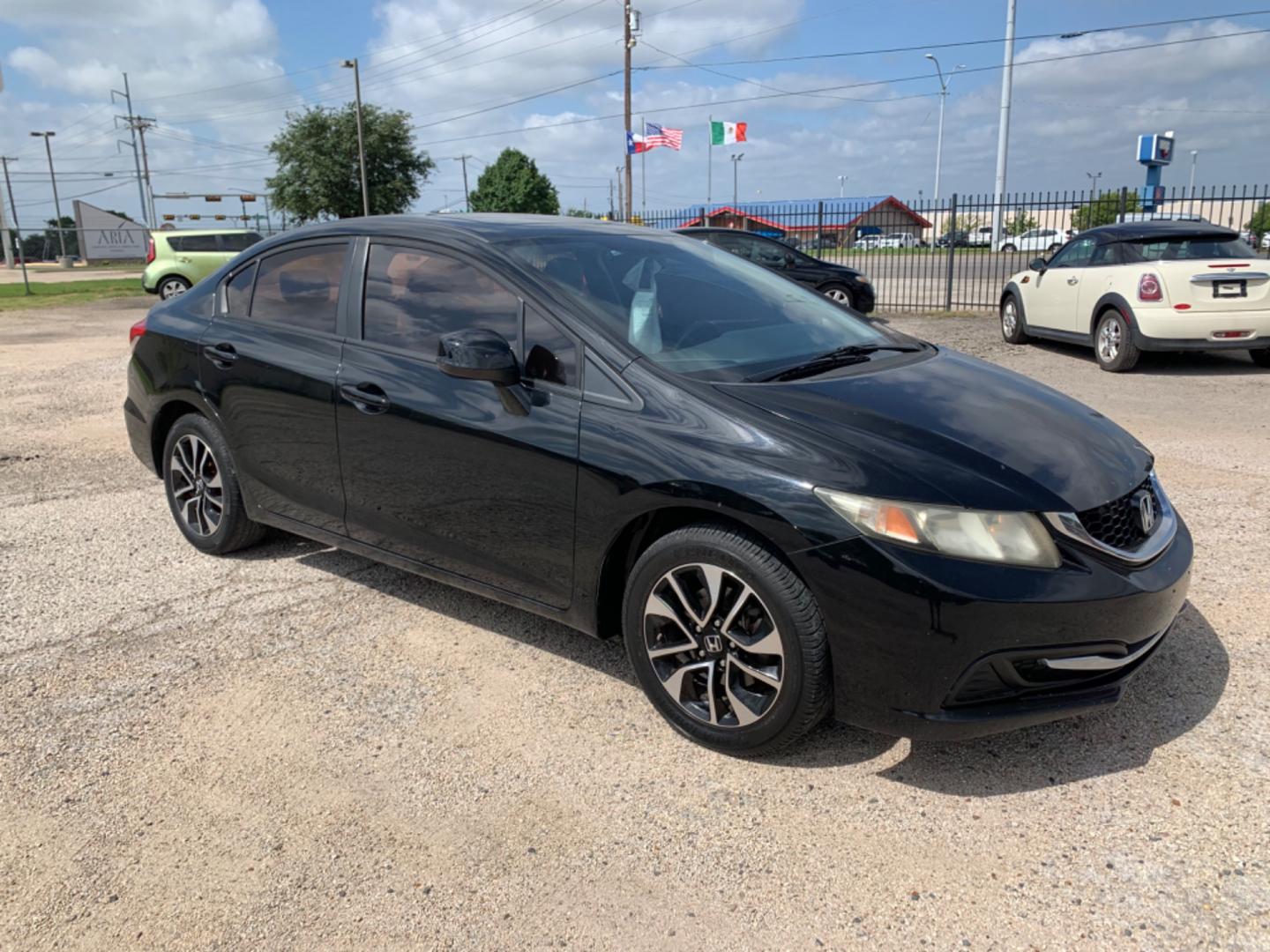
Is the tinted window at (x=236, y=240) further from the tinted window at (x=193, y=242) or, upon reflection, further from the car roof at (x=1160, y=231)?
the car roof at (x=1160, y=231)

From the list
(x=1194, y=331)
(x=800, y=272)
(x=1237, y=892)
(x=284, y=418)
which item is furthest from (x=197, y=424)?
(x=800, y=272)

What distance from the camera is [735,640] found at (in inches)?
114

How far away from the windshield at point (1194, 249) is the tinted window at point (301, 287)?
29.1 feet

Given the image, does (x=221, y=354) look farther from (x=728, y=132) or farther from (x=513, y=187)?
(x=513, y=187)

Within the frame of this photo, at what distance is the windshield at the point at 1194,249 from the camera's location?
980 cm

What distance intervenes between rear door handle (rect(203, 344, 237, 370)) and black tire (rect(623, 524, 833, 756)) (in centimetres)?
231

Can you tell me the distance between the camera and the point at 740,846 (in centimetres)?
264

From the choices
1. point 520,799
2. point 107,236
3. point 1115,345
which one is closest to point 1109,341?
point 1115,345

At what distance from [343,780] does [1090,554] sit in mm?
2289

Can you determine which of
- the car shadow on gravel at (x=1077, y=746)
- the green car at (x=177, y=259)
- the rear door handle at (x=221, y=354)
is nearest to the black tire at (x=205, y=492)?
the rear door handle at (x=221, y=354)

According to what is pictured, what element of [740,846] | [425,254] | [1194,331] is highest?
[425,254]

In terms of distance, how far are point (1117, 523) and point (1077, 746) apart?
75 cm

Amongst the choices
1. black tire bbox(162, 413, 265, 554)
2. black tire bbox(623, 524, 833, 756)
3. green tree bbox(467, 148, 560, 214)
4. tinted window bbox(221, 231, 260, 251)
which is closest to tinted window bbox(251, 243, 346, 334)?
black tire bbox(162, 413, 265, 554)

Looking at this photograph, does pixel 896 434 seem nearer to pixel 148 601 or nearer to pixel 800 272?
pixel 148 601
